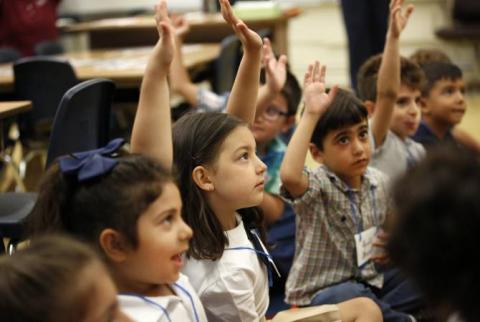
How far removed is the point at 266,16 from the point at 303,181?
3.84m

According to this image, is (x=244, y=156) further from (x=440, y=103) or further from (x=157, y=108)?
(x=440, y=103)

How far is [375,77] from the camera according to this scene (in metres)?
3.03

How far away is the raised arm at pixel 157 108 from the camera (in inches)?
75.4

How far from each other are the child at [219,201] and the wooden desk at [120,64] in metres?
1.96

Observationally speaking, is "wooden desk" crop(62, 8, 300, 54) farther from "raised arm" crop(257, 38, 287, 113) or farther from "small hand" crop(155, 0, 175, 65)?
"small hand" crop(155, 0, 175, 65)

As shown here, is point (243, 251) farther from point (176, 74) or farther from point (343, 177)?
point (176, 74)

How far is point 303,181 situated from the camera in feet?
7.53

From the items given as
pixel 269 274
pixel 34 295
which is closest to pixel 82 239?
pixel 34 295

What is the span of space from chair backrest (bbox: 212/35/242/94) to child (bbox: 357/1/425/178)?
1.75 metres

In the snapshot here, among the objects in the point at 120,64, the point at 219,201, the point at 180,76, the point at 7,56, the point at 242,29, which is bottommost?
the point at 7,56

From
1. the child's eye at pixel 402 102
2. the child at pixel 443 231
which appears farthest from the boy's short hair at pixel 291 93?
the child at pixel 443 231

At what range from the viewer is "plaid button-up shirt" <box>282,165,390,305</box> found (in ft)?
7.91

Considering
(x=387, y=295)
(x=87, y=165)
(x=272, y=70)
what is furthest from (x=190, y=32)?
Answer: (x=87, y=165)

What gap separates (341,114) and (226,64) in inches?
99.4
